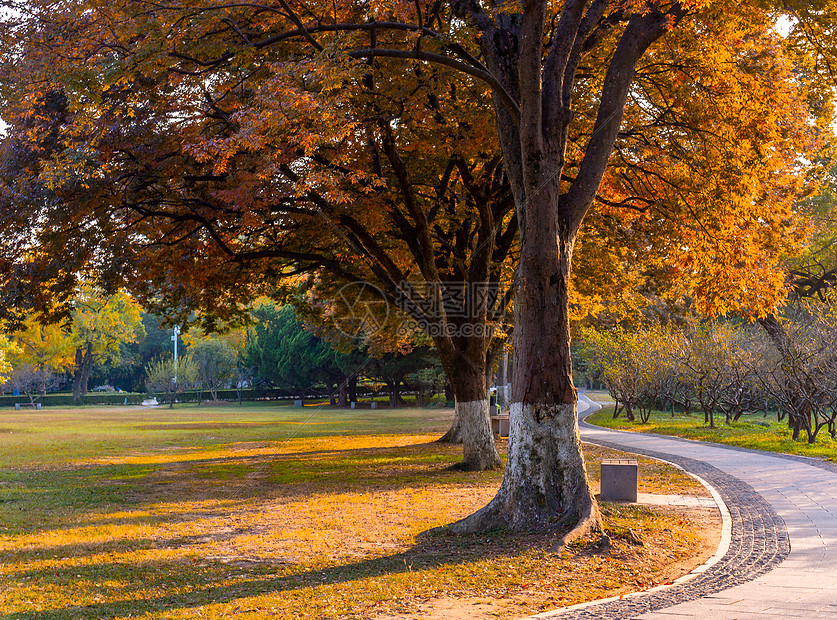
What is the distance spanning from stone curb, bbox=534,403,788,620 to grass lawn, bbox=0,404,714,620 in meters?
0.33

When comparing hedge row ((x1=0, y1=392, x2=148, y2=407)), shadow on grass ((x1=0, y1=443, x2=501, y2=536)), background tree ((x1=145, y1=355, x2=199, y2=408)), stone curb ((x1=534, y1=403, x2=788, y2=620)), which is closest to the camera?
stone curb ((x1=534, y1=403, x2=788, y2=620))

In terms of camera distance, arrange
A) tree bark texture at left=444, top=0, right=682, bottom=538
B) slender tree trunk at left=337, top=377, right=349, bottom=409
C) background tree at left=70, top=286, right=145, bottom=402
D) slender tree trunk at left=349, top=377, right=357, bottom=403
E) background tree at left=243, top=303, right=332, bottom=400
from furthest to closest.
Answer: slender tree trunk at left=349, top=377, right=357, bottom=403
slender tree trunk at left=337, top=377, right=349, bottom=409
background tree at left=243, top=303, right=332, bottom=400
background tree at left=70, top=286, right=145, bottom=402
tree bark texture at left=444, top=0, right=682, bottom=538

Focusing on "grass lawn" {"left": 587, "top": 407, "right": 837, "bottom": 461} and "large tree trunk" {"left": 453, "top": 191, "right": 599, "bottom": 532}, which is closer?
"large tree trunk" {"left": 453, "top": 191, "right": 599, "bottom": 532}

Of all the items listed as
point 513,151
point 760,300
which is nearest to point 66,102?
point 513,151

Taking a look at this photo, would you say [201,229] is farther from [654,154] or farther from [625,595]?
[625,595]

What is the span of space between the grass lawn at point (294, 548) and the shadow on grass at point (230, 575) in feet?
0.07

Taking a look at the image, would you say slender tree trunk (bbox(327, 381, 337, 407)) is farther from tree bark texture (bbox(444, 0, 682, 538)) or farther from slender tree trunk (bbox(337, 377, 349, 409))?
tree bark texture (bbox(444, 0, 682, 538))

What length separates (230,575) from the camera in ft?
24.0

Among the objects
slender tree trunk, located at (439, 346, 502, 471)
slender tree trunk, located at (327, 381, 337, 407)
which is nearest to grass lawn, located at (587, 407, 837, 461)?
slender tree trunk, located at (439, 346, 502, 471)

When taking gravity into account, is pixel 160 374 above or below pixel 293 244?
below

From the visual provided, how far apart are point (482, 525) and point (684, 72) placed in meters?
8.54

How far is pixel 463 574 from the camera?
7074 mm

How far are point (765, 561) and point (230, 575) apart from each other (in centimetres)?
558

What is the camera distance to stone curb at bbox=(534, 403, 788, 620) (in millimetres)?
5957
